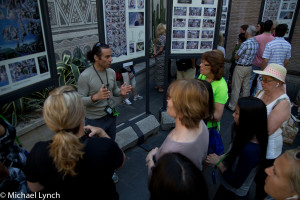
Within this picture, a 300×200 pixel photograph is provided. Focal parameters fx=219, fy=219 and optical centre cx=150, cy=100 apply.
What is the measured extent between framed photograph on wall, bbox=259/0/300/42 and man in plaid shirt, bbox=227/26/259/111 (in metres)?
Answer: 1.53

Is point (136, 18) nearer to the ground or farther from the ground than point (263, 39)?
farther from the ground

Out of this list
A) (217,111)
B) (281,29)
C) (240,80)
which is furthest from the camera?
(240,80)

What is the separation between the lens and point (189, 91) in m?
1.53

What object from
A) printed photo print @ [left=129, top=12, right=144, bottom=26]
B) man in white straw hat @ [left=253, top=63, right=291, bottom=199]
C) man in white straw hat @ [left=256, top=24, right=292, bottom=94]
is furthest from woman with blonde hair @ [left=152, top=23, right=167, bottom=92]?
man in white straw hat @ [left=253, top=63, right=291, bottom=199]

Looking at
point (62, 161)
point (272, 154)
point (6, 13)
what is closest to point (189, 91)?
point (62, 161)

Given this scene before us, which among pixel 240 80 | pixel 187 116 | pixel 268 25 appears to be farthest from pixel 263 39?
pixel 187 116

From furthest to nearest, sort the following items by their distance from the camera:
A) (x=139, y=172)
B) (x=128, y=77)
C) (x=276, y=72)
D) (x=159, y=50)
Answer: (x=159, y=50)
(x=128, y=77)
(x=139, y=172)
(x=276, y=72)

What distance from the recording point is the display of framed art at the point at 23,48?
5.99 feet

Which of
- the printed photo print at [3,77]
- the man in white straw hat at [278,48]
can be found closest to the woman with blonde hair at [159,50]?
the man in white straw hat at [278,48]

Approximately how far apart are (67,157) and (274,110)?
1.83 m

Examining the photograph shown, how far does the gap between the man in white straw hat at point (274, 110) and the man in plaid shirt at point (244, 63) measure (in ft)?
7.93

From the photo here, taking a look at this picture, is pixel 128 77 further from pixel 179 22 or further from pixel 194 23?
pixel 194 23

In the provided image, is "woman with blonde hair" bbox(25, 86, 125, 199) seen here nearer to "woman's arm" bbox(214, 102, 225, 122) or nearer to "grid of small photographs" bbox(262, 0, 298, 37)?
"woman's arm" bbox(214, 102, 225, 122)

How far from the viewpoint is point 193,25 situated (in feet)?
12.5
